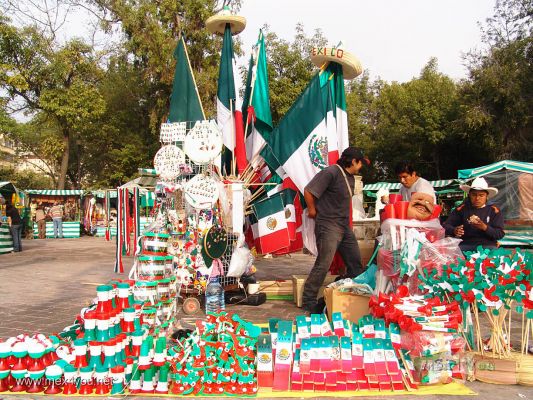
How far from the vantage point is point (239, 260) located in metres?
5.79

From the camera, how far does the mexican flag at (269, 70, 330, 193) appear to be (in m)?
6.05

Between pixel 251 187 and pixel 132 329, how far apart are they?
11.8 ft

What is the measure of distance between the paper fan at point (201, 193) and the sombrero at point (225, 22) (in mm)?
2455

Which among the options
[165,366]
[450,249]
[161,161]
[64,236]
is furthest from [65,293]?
[64,236]

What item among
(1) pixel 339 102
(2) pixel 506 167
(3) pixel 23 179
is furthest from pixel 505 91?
(3) pixel 23 179

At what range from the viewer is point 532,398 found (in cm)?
324

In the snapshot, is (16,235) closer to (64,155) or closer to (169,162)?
(169,162)

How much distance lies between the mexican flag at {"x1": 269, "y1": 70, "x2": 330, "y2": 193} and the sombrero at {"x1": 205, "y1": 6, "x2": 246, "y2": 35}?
4.44 ft

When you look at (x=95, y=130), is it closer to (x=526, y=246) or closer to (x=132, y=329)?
(x=526, y=246)

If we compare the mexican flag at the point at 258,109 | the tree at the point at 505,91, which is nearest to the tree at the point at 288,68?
the tree at the point at 505,91

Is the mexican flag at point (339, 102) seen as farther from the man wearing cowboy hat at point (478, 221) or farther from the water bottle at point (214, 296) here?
the water bottle at point (214, 296)

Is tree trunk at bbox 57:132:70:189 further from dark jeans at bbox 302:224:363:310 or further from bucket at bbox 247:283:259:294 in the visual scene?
dark jeans at bbox 302:224:363:310

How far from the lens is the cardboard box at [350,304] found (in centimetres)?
454

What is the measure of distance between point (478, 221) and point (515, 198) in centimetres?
1121
